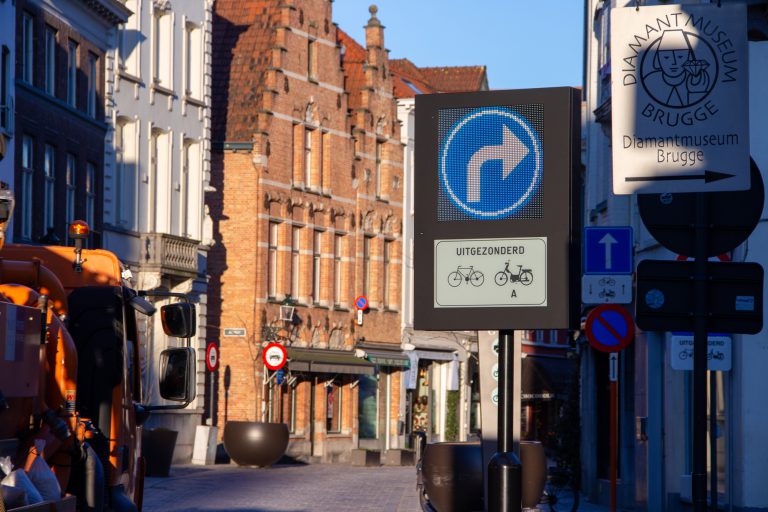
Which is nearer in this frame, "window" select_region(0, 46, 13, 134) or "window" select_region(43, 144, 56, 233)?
"window" select_region(0, 46, 13, 134)

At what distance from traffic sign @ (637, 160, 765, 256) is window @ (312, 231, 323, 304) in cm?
4645

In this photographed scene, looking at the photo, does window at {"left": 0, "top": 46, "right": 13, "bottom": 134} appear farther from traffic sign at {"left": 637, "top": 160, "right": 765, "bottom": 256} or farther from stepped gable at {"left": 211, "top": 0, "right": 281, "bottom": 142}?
traffic sign at {"left": 637, "top": 160, "right": 765, "bottom": 256}

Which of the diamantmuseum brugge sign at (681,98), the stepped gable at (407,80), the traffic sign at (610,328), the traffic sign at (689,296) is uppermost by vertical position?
the stepped gable at (407,80)

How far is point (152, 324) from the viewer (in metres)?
39.7

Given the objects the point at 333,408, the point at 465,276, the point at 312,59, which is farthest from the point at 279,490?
the point at 312,59

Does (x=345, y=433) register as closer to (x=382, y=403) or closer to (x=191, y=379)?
(x=382, y=403)

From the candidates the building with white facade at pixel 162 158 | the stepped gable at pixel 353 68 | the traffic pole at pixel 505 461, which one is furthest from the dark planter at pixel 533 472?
the stepped gable at pixel 353 68

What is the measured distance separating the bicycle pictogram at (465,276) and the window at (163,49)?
36.8m

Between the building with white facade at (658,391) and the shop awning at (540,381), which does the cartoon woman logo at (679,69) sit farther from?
the shop awning at (540,381)

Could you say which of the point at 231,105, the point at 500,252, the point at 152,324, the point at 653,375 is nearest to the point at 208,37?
the point at 231,105

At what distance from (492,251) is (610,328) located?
9.87m

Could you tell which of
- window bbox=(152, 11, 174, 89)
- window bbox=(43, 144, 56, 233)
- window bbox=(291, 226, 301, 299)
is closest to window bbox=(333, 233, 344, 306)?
window bbox=(291, 226, 301, 299)

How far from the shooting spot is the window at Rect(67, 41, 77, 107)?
37438 millimetres

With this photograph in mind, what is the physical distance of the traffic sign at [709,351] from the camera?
15.1 meters
